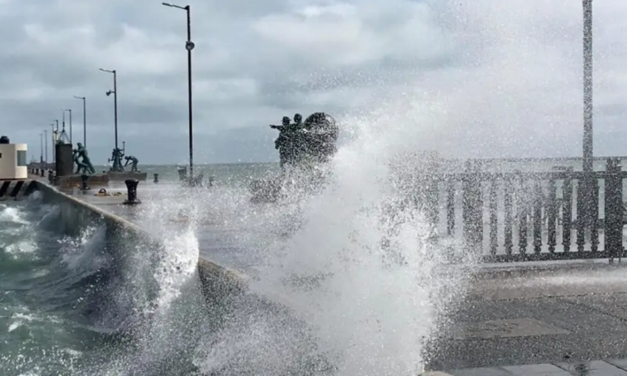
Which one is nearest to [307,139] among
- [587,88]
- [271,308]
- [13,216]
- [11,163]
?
[587,88]

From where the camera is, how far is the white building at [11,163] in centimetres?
5572

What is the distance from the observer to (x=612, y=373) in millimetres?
4504

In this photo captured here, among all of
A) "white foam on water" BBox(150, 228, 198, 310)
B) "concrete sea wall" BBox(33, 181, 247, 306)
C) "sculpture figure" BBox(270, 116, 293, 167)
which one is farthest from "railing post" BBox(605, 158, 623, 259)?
"sculpture figure" BBox(270, 116, 293, 167)

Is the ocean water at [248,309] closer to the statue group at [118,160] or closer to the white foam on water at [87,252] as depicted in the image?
the white foam on water at [87,252]

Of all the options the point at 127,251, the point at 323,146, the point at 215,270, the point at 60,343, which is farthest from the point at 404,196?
the point at 323,146

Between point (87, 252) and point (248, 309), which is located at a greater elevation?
point (248, 309)

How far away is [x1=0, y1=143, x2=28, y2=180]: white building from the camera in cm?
5572

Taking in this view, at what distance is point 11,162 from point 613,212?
54.5m

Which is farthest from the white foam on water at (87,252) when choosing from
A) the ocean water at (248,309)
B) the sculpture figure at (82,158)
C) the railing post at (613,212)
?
the sculpture figure at (82,158)

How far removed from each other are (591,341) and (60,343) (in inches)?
284

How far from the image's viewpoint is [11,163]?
184 ft

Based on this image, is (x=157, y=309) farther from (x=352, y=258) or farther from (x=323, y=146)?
(x=323, y=146)

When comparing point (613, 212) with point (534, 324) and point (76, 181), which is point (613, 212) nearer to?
point (534, 324)

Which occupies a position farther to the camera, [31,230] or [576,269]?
[31,230]
